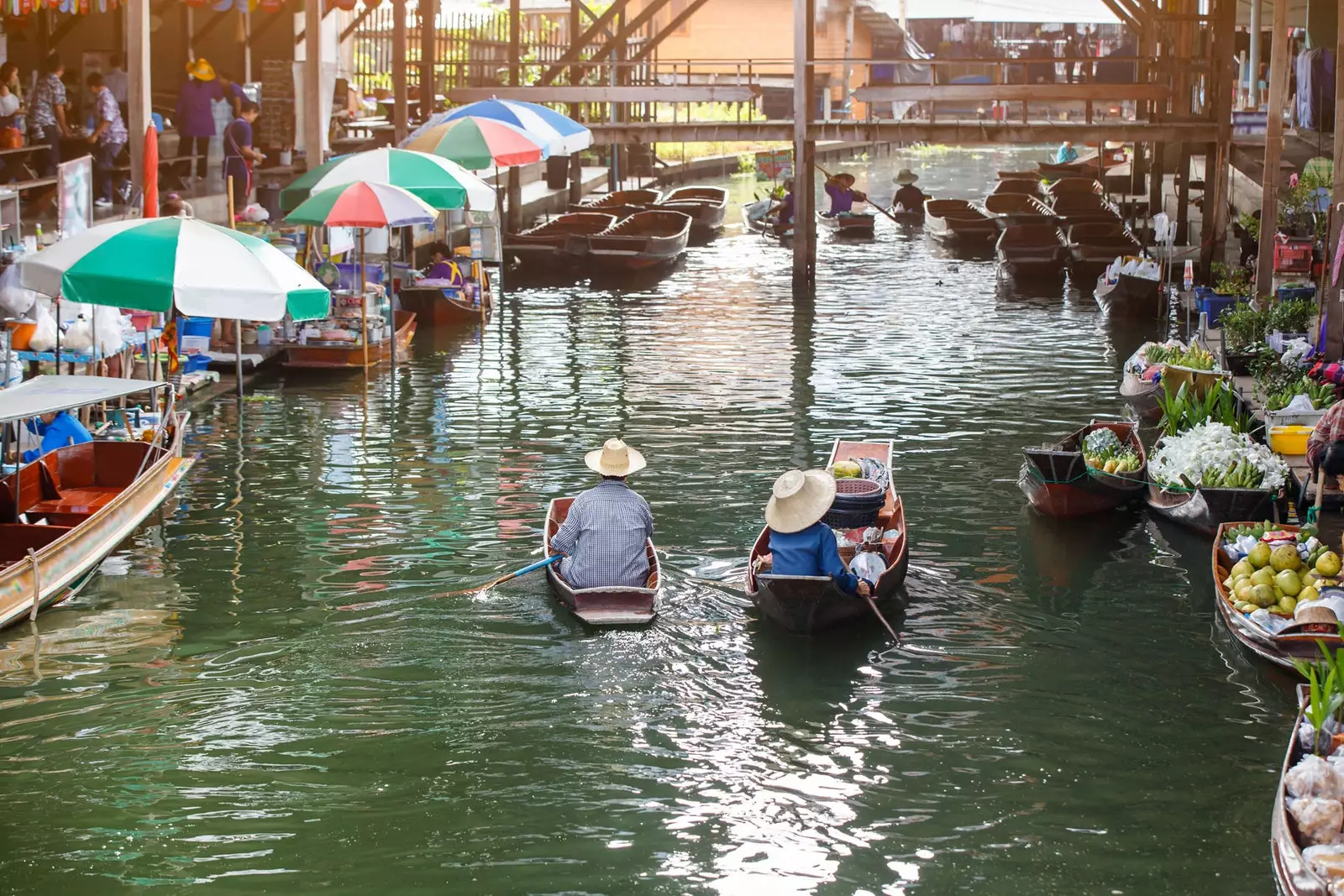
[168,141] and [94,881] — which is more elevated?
[168,141]

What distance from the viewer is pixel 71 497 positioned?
12133 millimetres

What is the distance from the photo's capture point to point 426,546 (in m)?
12.5

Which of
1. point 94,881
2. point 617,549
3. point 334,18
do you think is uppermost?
point 334,18

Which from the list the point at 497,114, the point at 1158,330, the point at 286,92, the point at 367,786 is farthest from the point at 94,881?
the point at 286,92

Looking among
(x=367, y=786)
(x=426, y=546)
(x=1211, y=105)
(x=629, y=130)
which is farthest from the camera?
(x=629, y=130)

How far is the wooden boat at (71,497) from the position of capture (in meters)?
10.4

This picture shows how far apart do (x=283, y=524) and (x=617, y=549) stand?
369cm

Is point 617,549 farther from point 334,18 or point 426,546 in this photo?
point 334,18

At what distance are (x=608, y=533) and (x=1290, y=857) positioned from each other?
16.7 ft

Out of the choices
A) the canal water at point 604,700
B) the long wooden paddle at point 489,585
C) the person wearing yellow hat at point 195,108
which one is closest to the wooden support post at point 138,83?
the canal water at point 604,700

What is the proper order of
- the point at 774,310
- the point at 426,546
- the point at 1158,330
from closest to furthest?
the point at 426,546 < the point at 1158,330 < the point at 774,310

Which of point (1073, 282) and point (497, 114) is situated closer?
point (497, 114)

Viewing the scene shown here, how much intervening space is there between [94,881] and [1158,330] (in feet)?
61.1

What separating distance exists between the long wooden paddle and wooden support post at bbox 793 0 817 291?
51.9 ft
